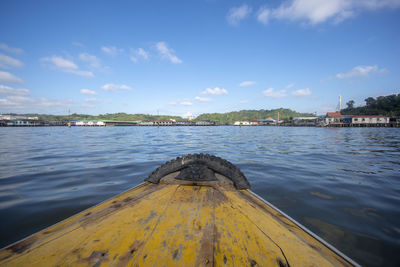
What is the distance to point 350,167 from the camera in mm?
6234

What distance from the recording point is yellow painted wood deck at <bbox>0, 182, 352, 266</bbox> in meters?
1.21

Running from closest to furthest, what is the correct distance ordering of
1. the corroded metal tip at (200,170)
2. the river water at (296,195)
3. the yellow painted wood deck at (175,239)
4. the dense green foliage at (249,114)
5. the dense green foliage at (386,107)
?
the yellow painted wood deck at (175,239), the river water at (296,195), the corroded metal tip at (200,170), the dense green foliage at (386,107), the dense green foliage at (249,114)

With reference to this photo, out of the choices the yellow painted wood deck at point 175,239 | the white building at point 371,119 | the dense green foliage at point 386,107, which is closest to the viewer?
the yellow painted wood deck at point 175,239

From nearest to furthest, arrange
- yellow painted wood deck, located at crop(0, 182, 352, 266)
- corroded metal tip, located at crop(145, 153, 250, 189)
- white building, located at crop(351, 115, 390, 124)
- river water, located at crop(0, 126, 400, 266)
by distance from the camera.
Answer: yellow painted wood deck, located at crop(0, 182, 352, 266), river water, located at crop(0, 126, 400, 266), corroded metal tip, located at crop(145, 153, 250, 189), white building, located at crop(351, 115, 390, 124)

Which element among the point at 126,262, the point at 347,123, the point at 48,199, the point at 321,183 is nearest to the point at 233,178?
the point at 126,262

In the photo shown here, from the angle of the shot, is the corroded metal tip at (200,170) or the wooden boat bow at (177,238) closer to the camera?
the wooden boat bow at (177,238)

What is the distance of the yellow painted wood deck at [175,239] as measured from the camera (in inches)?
47.4

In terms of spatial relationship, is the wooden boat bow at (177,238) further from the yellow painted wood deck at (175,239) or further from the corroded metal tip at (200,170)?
the corroded metal tip at (200,170)

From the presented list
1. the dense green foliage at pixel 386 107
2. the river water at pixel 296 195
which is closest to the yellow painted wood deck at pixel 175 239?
the river water at pixel 296 195

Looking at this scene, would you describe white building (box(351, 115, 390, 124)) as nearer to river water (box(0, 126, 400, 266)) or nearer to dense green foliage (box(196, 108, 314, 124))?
river water (box(0, 126, 400, 266))

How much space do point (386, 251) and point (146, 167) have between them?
6.35m

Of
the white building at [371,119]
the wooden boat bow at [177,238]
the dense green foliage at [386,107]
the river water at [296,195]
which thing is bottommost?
the river water at [296,195]

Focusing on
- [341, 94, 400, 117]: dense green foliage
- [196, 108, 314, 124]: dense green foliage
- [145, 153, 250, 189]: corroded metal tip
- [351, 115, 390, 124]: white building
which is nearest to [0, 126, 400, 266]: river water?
[145, 153, 250, 189]: corroded metal tip

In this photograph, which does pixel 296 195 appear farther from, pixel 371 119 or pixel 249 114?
pixel 249 114
